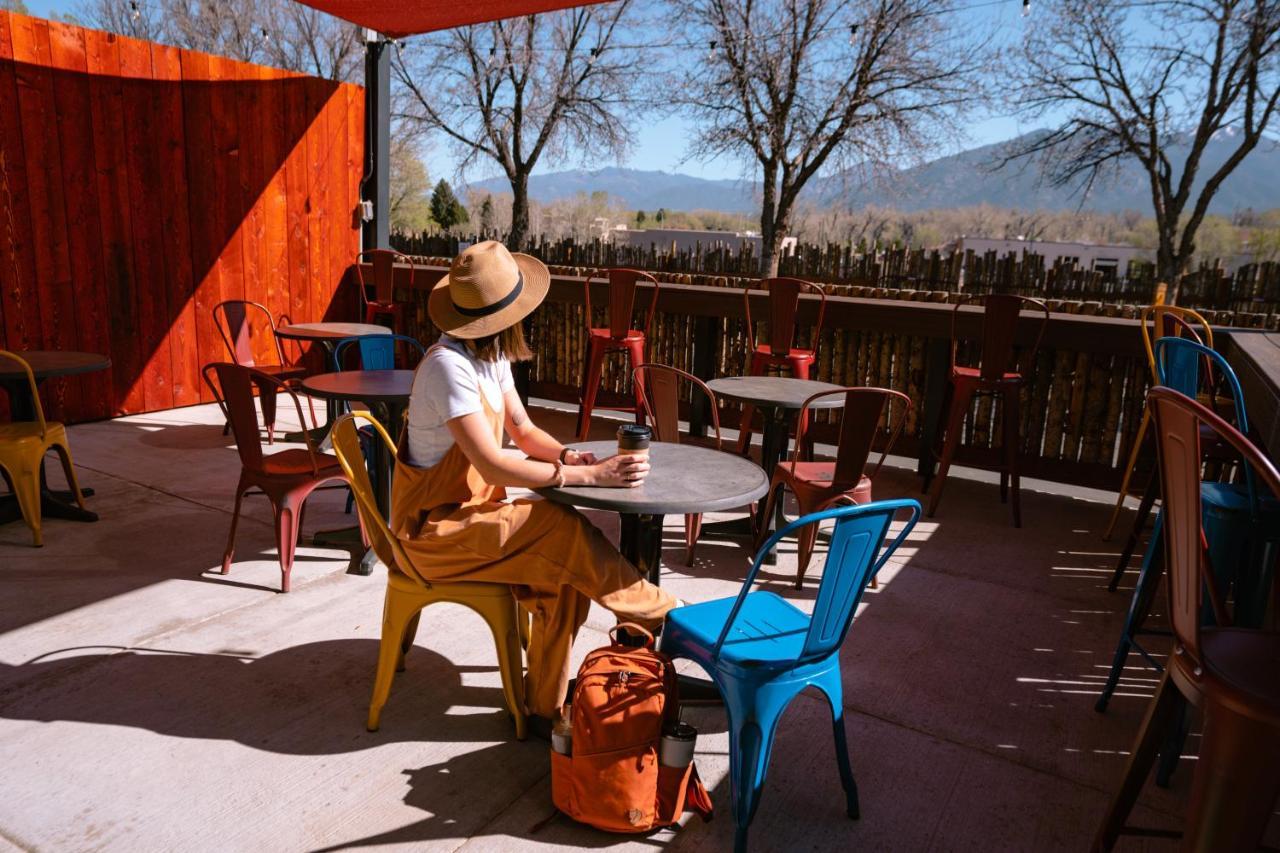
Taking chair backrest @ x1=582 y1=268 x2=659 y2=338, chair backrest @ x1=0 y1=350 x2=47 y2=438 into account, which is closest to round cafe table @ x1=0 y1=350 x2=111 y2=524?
chair backrest @ x1=0 y1=350 x2=47 y2=438

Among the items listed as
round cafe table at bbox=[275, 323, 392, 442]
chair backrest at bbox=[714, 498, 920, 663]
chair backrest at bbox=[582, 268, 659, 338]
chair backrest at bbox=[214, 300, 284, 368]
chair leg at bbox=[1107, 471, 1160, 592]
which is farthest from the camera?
chair backrest at bbox=[214, 300, 284, 368]

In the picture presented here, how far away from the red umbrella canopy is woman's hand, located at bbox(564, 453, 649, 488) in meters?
3.84

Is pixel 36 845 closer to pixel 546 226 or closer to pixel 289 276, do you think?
pixel 289 276

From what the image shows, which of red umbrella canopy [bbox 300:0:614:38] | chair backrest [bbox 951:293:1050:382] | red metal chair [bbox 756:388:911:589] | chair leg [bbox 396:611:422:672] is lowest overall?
chair leg [bbox 396:611:422:672]

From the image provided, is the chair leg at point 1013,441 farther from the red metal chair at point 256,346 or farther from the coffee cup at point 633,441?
the red metal chair at point 256,346

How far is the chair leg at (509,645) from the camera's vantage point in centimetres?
234

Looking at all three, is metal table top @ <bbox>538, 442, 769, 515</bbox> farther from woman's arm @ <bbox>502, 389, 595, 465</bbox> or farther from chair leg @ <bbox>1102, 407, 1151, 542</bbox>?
chair leg @ <bbox>1102, 407, 1151, 542</bbox>

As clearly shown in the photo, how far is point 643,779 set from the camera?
6.44 feet

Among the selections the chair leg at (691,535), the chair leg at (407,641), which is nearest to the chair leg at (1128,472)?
the chair leg at (691,535)

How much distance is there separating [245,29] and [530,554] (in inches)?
1358

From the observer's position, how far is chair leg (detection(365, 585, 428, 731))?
235cm

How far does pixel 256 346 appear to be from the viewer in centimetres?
698

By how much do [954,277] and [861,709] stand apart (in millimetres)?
9916


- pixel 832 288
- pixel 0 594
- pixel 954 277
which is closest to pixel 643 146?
pixel 954 277
